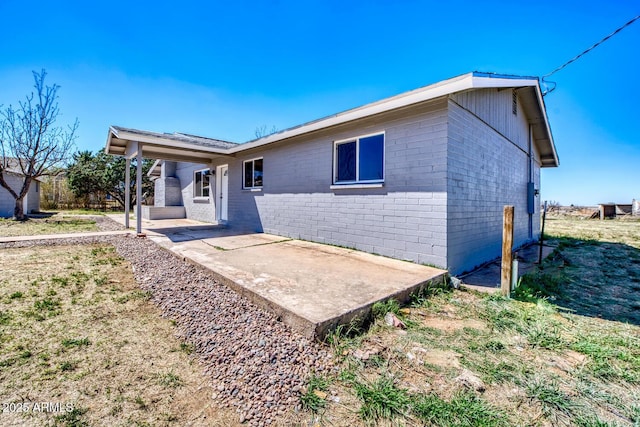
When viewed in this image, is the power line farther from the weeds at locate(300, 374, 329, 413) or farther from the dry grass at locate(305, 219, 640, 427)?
the weeds at locate(300, 374, 329, 413)

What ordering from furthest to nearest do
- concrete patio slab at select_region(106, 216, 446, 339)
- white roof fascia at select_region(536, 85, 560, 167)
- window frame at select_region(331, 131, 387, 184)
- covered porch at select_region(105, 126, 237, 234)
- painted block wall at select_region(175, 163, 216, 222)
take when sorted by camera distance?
painted block wall at select_region(175, 163, 216, 222)
white roof fascia at select_region(536, 85, 560, 167)
covered porch at select_region(105, 126, 237, 234)
window frame at select_region(331, 131, 387, 184)
concrete patio slab at select_region(106, 216, 446, 339)

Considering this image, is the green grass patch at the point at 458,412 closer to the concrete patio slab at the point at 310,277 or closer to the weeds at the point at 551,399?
the weeds at the point at 551,399

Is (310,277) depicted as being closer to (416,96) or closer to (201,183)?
(416,96)

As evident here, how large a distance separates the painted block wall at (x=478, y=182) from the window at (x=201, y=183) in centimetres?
1034

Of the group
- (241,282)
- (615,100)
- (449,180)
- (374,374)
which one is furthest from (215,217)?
(615,100)

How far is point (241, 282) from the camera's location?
3496 mm

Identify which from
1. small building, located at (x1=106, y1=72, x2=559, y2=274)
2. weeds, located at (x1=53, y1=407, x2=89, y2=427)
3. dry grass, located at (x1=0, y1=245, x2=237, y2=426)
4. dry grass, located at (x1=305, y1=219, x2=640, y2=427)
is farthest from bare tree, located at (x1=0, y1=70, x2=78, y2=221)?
dry grass, located at (x1=305, y1=219, x2=640, y2=427)

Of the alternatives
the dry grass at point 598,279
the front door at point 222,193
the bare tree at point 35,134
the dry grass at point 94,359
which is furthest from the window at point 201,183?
the dry grass at point 598,279

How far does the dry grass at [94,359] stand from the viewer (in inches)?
67.5

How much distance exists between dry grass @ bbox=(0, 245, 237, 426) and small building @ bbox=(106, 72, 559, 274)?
154 inches

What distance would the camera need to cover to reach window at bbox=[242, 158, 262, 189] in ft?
28.8

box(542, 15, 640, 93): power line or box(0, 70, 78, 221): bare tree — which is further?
box(0, 70, 78, 221): bare tree

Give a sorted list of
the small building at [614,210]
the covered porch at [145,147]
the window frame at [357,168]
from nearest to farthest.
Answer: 1. the window frame at [357,168]
2. the covered porch at [145,147]
3. the small building at [614,210]

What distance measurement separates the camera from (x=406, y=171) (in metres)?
4.96
